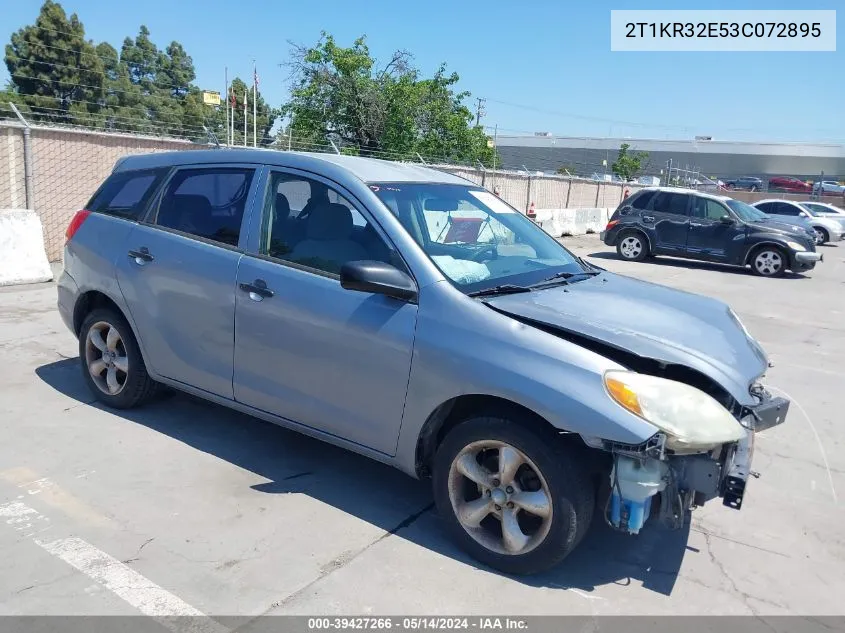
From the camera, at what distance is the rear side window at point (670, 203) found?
16.2 metres

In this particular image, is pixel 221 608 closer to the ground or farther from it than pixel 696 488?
closer to the ground

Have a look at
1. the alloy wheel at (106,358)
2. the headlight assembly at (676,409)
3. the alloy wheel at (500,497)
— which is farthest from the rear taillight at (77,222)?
the headlight assembly at (676,409)

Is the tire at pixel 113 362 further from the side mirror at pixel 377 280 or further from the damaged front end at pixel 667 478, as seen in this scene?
the damaged front end at pixel 667 478

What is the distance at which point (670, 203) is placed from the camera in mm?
16438

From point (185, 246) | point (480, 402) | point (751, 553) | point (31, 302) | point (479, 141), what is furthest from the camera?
point (479, 141)

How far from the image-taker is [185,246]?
451 centimetres

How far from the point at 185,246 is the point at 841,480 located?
4483 millimetres

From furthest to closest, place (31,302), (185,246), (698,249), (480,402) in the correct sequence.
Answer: (698,249)
(31,302)
(185,246)
(480,402)

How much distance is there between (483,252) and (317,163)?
3.57 feet

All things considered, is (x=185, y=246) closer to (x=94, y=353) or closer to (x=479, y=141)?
(x=94, y=353)

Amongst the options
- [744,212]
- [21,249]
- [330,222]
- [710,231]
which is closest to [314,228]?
[330,222]

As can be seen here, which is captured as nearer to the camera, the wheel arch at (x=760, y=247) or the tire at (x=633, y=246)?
the wheel arch at (x=760, y=247)

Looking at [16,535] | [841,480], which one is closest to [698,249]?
[841,480]

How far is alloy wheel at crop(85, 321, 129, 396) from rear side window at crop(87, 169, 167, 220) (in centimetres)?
80
